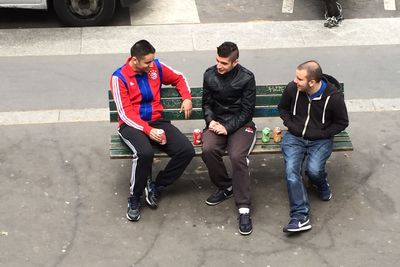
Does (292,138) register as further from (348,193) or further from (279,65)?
(279,65)

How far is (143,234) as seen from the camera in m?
6.06

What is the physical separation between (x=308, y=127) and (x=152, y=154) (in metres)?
1.44

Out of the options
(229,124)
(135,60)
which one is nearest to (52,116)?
(135,60)

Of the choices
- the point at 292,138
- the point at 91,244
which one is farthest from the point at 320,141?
the point at 91,244

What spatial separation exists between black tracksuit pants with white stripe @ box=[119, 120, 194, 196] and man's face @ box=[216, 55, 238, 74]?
72 cm

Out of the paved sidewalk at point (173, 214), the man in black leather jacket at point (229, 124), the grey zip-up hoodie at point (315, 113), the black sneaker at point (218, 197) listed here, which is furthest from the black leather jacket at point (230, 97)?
the paved sidewalk at point (173, 214)

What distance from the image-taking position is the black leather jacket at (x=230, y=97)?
6.39 metres

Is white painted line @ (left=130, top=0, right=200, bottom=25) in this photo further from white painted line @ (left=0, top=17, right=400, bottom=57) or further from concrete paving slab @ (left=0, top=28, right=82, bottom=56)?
concrete paving slab @ (left=0, top=28, right=82, bottom=56)

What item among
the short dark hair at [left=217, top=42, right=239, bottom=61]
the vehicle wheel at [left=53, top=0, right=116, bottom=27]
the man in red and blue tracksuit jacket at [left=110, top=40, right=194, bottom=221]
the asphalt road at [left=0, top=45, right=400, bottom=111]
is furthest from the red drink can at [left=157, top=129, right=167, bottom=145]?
the vehicle wheel at [left=53, top=0, right=116, bottom=27]

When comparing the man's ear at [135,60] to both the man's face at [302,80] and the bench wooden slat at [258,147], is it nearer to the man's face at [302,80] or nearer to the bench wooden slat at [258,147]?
the bench wooden slat at [258,147]

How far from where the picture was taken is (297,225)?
605cm

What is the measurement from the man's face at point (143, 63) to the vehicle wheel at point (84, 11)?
149 inches

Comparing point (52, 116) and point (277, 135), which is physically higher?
point (277, 135)

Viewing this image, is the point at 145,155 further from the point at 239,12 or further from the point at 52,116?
the point at 239,12
